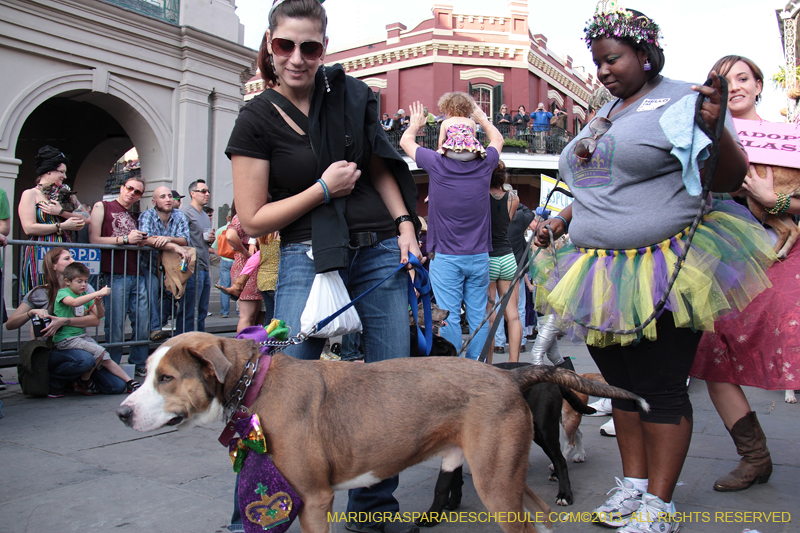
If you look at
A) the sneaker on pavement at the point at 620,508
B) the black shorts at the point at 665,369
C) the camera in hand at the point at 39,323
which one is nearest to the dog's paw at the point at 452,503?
the sneaker on pavement at the point at 620,508

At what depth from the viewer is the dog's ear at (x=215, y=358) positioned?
6.68 ft

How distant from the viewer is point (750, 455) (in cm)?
319

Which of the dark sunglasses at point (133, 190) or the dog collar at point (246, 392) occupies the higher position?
the dark sunglasses at point (133, 190)

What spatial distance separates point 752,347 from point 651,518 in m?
1.19

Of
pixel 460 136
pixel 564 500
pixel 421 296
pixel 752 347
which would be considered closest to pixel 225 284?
pixel 460 136

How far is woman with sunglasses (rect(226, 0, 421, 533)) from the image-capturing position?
2.44 metres

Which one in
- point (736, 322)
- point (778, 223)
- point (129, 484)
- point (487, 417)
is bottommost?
point (129, 484)

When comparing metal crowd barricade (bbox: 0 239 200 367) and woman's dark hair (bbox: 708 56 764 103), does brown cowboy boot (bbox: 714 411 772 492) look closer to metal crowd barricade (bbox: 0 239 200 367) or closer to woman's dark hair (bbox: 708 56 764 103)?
woman's dark hair (bbox: 708 56 764 103)

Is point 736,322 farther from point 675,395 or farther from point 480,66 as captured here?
point 480,66

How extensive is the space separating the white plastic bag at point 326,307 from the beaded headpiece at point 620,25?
1627 mm

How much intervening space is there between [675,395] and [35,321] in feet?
17.8

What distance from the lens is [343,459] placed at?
214 cm

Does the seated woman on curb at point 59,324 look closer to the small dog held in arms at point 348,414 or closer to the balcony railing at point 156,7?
the small dog held in arms at point 348,414

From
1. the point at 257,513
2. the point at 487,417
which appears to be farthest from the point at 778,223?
the point at 257,513
